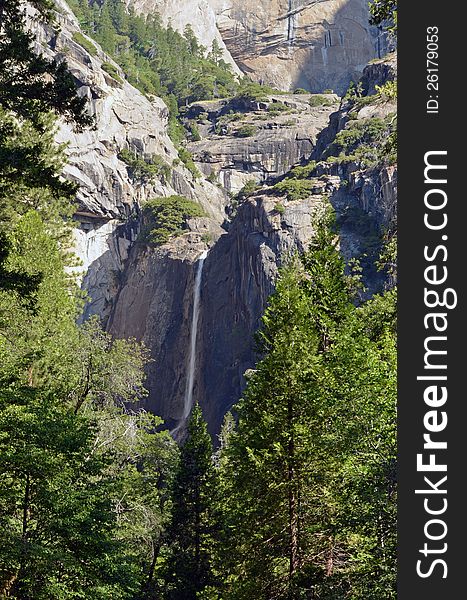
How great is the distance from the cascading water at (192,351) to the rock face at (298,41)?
85.9 m

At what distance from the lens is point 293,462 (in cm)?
1429

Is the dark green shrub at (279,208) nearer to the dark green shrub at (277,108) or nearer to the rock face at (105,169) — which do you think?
the rock face at (105,169)

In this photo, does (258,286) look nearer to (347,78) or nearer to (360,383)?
(360,383)

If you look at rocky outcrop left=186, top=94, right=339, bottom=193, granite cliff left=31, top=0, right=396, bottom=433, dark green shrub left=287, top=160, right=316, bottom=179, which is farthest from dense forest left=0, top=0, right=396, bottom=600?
rocky outcrop left=186, top=94, right=339, bottom=193

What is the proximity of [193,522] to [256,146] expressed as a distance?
7033cm

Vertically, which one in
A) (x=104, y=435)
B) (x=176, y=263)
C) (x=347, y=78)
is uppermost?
(x=347, y=78)

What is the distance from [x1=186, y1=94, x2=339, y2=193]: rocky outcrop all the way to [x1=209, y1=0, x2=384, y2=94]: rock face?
44.9 m

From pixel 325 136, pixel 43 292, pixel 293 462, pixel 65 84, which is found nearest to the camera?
pixel 65 84

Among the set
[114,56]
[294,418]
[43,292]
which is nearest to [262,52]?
[114,56]

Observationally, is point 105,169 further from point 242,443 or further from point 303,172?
point 242,443

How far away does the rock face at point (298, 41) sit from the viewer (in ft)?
456

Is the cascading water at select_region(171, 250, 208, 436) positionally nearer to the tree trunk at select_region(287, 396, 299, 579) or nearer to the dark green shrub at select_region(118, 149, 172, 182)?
the dark green shrub at select_region(118, 149, 172, 182)

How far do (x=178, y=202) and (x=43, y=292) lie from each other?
4232cm

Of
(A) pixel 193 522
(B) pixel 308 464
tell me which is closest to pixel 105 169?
(A) pixel 193 522
